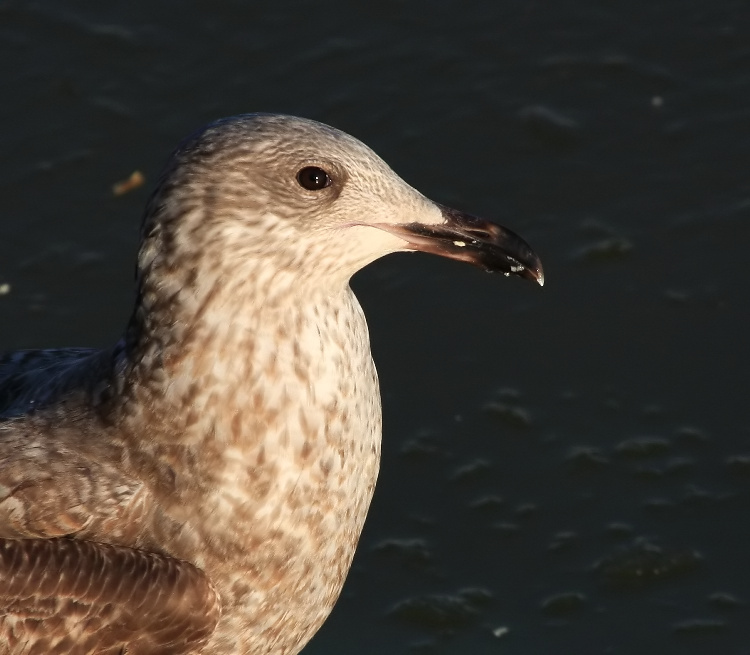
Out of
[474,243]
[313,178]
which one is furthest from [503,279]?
[313,178]

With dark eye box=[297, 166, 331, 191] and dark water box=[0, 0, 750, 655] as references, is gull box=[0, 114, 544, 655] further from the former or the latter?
dark water box=[0, 0, 750, 655]

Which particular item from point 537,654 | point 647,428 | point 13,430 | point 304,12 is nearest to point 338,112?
point 304,12

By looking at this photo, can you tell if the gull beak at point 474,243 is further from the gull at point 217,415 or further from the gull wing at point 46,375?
the gull wing at point 46,375

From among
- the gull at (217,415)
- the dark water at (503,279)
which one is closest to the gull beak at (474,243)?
the gull at (217,415)

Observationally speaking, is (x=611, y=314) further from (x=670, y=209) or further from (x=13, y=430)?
(x=13, y=430)

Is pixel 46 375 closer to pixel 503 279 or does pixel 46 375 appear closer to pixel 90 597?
pixel 90 597

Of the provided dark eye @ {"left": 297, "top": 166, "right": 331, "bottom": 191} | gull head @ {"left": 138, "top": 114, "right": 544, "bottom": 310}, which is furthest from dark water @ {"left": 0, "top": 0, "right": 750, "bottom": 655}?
dark eye @ {"left": 297, "top": 166, "right": 331, "bottom": 191}
